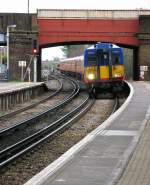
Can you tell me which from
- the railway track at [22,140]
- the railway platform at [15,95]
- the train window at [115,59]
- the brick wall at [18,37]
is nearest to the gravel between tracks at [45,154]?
the railway track at [22,140]

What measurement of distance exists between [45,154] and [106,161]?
384 cm

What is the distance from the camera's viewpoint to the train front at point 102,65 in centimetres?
3741

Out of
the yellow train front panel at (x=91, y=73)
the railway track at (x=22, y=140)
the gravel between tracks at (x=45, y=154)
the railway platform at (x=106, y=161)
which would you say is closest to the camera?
the railway platform at (x=106, y=161)

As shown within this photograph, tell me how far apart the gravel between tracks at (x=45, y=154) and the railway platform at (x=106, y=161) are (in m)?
0.87

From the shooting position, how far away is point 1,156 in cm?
1434

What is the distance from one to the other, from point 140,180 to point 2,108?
22.0 metres

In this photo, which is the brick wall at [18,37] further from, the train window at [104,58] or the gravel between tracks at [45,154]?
the gravel between tracks at [45,154]

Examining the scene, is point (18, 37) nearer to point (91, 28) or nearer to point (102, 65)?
point (91, 28)

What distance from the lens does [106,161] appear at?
11766 millimetres

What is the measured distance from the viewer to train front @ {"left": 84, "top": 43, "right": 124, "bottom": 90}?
123 feet

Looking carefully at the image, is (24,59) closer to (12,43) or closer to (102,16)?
(12,43)

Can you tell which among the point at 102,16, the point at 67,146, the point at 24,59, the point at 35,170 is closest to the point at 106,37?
the point at 102,16

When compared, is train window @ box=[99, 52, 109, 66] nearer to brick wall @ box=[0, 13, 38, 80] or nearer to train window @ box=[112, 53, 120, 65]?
train window @ box=[112, 53, 120, 65]

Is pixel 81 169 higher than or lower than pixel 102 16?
lower
